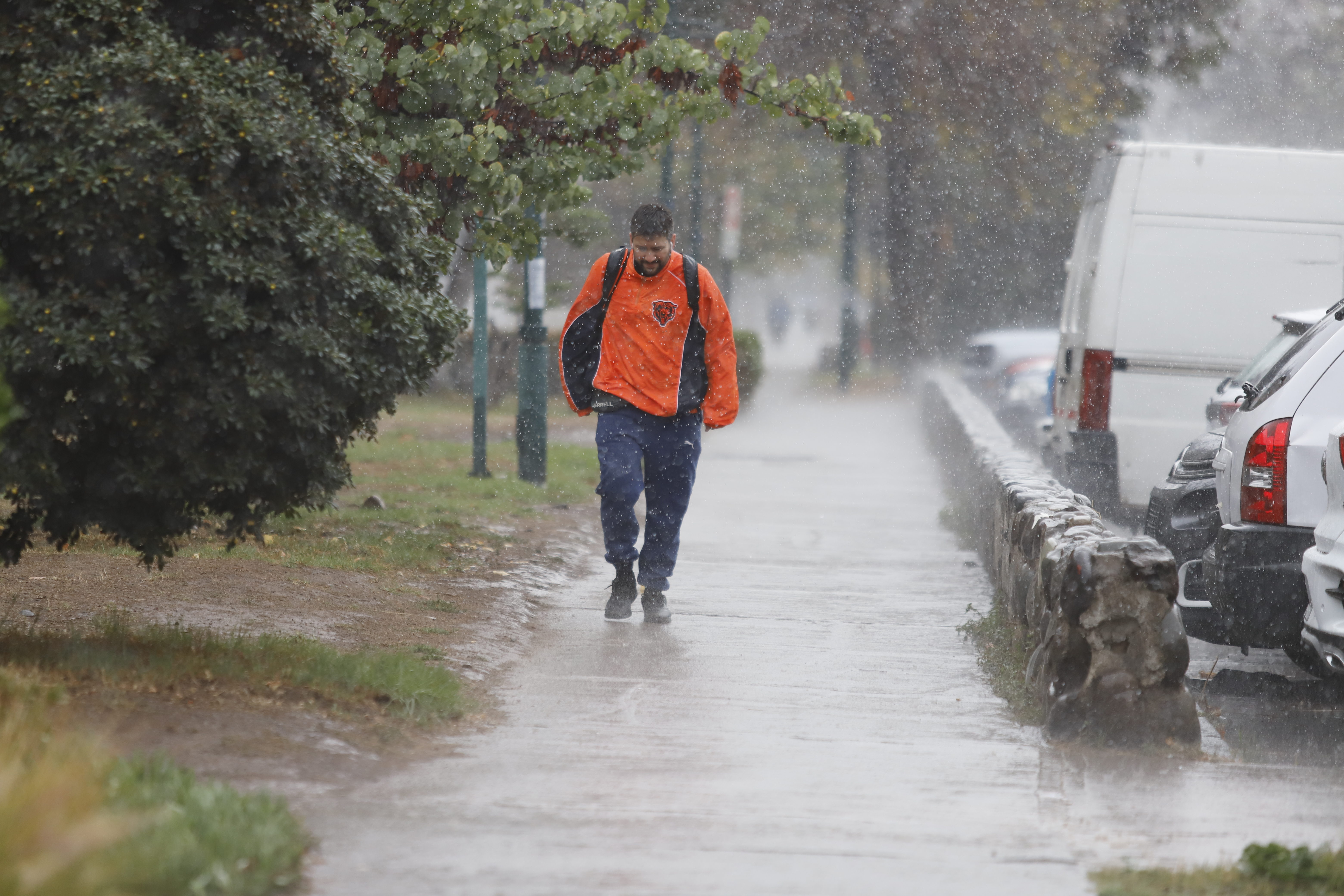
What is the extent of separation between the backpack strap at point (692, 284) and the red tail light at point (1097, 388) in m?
3.63

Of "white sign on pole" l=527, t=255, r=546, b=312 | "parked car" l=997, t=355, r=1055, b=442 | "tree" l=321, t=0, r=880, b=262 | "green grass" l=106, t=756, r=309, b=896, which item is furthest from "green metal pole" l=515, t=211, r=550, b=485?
"green grass" l=106, t=756, r=309, b=896

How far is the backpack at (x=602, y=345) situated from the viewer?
25.7 feet

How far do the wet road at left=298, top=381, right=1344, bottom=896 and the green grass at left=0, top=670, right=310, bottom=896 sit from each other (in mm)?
183

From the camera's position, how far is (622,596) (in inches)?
317

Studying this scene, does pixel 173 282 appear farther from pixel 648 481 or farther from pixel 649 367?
pixel 648 481

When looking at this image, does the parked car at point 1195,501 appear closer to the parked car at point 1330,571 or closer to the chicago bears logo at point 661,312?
the parked car at point 1330,571

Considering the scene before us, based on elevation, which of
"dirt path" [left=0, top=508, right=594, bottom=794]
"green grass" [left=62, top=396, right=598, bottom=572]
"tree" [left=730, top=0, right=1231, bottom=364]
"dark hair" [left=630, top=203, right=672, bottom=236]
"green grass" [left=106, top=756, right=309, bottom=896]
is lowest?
"green grass" [left=62, top=396, right=598, bottom=572]

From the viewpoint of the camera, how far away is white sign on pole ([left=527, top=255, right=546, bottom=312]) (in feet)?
45.0

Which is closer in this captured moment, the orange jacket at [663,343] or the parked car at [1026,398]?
the orange jacket at [663,343]

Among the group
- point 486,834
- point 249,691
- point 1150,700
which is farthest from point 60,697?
point 1150,700

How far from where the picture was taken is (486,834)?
14.2ft

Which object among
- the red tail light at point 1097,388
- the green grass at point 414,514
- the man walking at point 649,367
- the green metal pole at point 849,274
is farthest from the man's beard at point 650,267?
the green metal pole at point 849,274

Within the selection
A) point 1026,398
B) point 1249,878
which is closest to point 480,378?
point 1026,398

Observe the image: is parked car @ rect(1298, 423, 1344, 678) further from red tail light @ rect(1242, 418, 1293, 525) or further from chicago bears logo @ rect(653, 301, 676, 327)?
chicago bears logo @ rect(653, 301, 676, 327)
